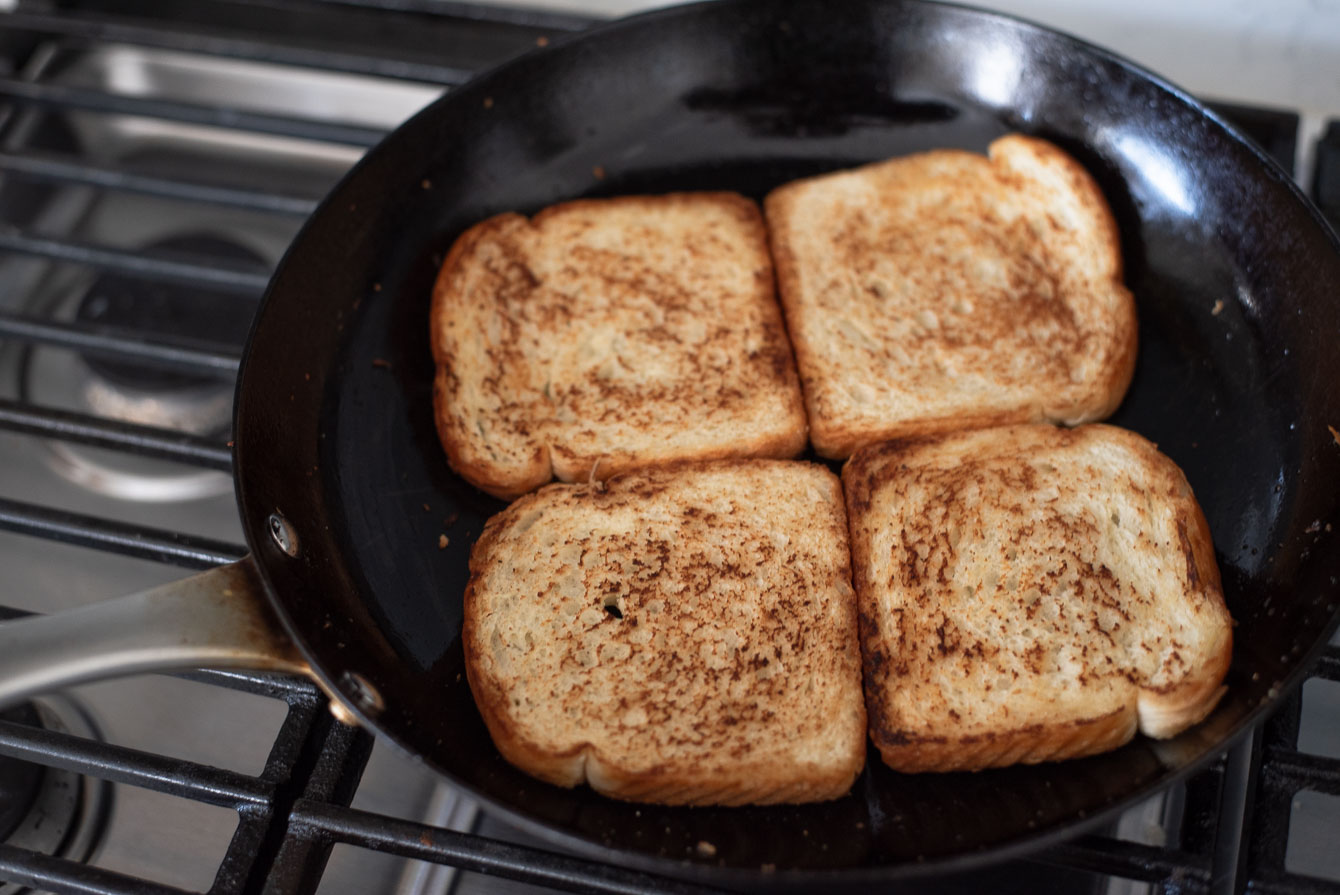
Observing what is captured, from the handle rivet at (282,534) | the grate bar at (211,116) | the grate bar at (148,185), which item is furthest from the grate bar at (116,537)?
the grate bar at (211,116)

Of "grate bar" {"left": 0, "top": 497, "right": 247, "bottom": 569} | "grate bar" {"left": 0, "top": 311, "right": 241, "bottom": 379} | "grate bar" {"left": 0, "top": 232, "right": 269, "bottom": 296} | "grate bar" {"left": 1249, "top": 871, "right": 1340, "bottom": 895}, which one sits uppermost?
"grate bar" {"left": 1249, "top": 871, "right": 1340, "bottom": 895}

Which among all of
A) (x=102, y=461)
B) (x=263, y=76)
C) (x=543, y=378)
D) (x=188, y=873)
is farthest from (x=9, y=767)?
(x=263, y=76)

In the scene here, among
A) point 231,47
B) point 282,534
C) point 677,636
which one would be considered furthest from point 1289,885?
point 231,47

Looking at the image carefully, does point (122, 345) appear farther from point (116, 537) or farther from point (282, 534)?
point (282, 534)

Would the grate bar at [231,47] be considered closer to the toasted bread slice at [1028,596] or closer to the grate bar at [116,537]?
the grate bar at [116,537]

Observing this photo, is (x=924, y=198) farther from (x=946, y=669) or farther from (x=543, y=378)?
(x=946, y=669)

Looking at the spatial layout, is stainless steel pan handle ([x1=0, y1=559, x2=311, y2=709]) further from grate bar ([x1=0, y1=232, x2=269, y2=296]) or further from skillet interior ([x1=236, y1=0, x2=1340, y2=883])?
grate bar ([x1=0, y1=232, x2=269, y2=296])

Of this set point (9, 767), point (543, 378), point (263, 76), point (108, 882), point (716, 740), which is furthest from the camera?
point (263, 76)

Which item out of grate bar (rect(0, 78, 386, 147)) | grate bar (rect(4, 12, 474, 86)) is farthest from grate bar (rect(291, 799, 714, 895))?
grate bar (rect(4, 12, 474, 86))
